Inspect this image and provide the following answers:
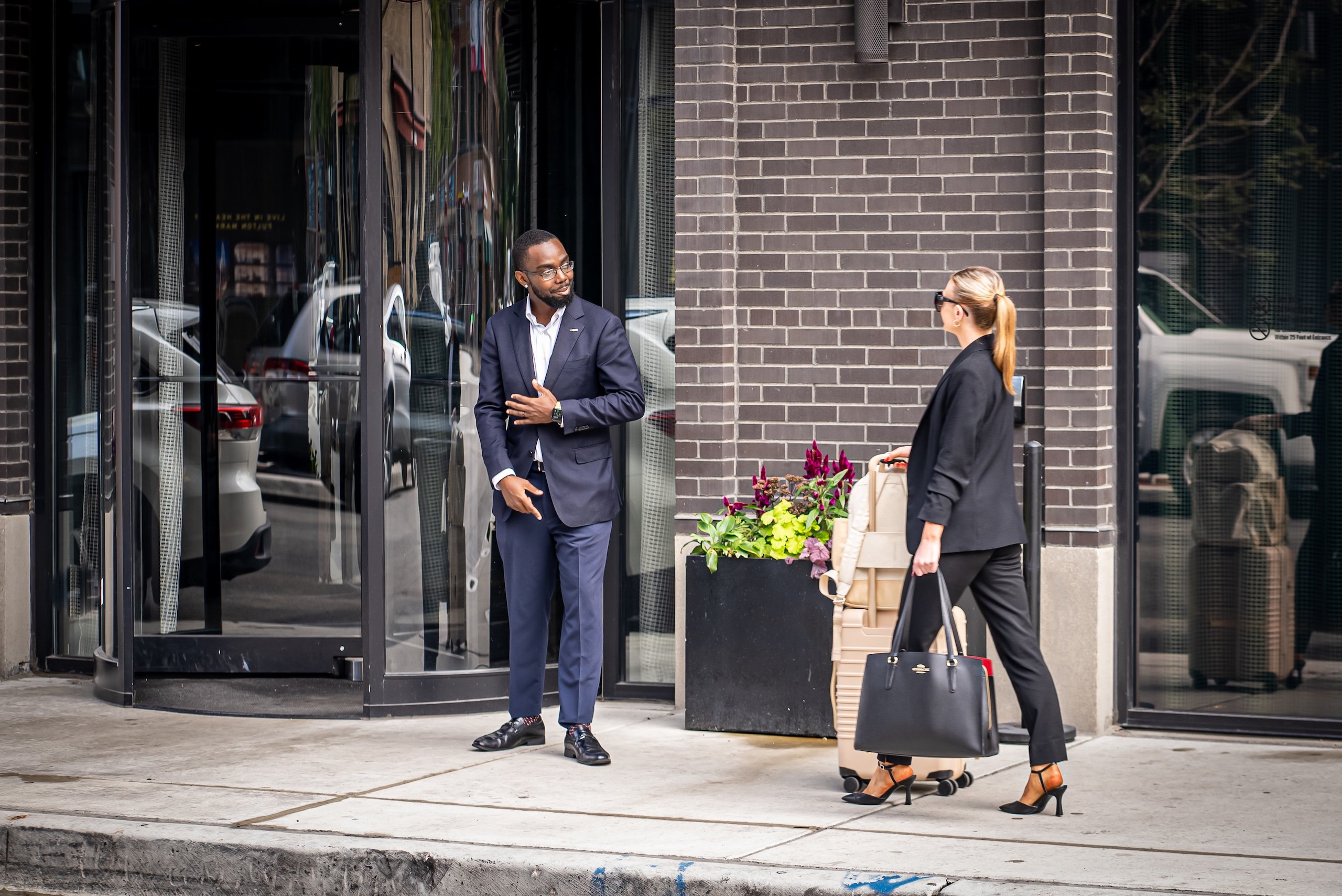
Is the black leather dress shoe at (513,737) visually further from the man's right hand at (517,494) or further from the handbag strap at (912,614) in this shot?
the handbag strap at (912,614)

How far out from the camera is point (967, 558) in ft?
19.5

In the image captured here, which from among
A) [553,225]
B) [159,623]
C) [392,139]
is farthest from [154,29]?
[159,623]

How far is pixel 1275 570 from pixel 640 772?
2.92 meters

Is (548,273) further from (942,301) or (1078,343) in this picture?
(1078,343)

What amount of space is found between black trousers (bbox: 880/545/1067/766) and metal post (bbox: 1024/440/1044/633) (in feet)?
3.34

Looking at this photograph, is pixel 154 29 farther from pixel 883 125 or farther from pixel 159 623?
pixel 883 125

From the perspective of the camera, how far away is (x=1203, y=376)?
299 inches

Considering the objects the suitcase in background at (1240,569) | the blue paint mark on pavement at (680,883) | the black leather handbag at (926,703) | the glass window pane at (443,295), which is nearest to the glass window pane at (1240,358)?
the suitcase in background at (1240,569)

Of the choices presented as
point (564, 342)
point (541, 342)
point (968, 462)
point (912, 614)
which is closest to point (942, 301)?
point (968, 462)

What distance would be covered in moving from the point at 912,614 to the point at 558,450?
174 cm

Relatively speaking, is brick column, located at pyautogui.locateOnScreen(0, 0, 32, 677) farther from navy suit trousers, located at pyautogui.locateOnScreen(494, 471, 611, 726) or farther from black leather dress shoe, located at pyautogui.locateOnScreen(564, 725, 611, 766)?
black leather dress shoe, located at pyautogui.locateOnScreen(564, 725, 611, 766)

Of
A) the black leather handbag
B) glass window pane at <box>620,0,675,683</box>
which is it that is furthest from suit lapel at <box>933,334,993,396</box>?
glass window pane at <box>620,0,675,683</box>

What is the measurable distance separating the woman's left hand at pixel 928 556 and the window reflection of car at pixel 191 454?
4.70 metres

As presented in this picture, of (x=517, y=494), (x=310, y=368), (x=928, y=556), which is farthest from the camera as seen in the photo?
(x=310, y=368)
